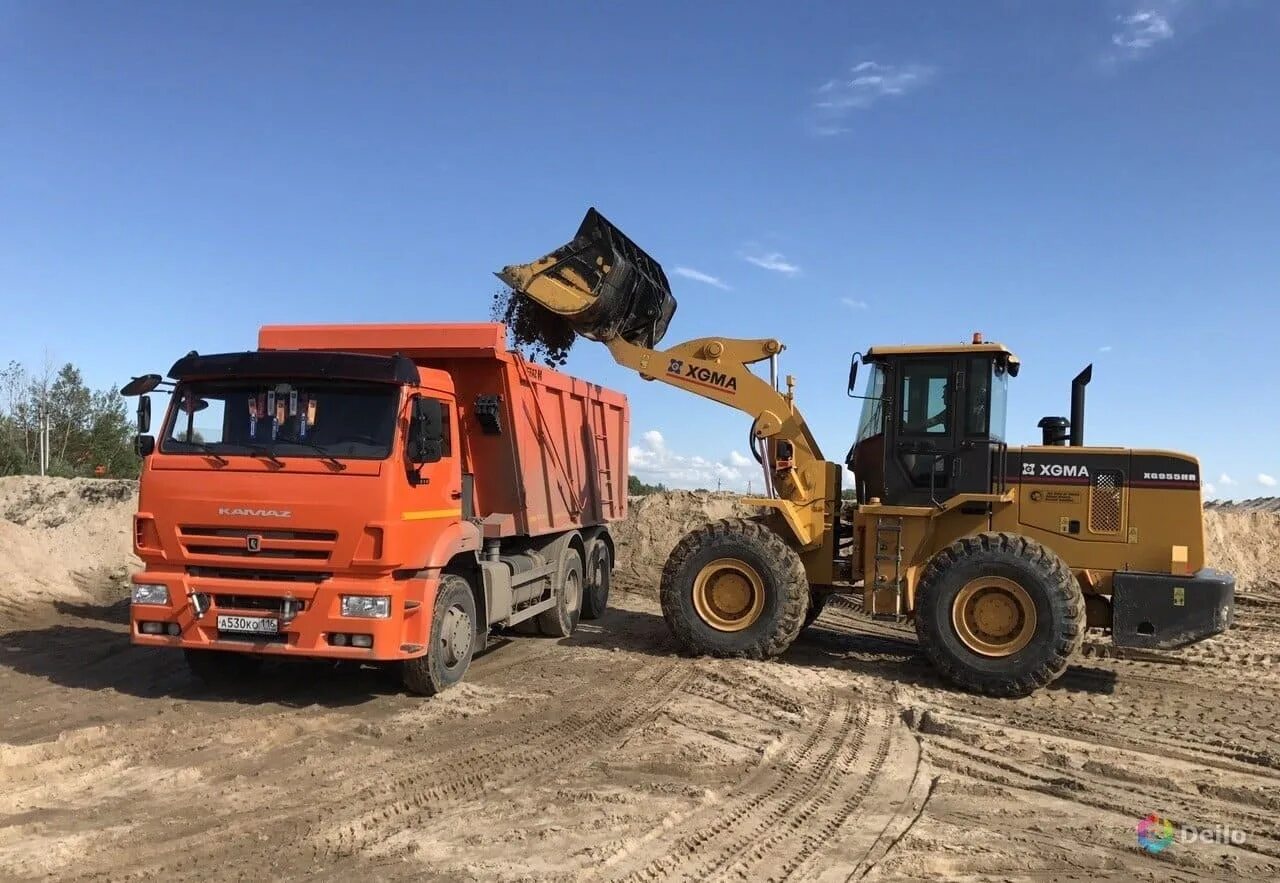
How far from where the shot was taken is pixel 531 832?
476cm

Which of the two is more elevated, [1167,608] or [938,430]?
[938,430]

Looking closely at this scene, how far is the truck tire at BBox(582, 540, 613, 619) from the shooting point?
12.2 meters

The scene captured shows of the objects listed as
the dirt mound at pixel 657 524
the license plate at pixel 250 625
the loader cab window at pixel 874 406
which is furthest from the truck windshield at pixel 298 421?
the dirt mound at pixel 657 524

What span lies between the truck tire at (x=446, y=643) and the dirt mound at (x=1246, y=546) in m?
18.1

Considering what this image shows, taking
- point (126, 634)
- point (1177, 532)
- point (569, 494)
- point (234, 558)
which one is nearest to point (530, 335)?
point (569, 494)

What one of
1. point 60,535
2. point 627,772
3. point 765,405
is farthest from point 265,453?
point 60,535

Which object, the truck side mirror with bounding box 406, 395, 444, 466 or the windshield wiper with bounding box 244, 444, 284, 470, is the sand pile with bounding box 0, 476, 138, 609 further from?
the truck side mirror with bounding box 406, 395, 444, 466

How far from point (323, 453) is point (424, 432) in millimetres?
778

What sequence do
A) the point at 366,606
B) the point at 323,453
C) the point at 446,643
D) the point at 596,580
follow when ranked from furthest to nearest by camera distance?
the point at 596,580 → the point at 446,643 → the point at 323,453 → the point at 366,606

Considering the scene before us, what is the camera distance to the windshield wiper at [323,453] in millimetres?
7020

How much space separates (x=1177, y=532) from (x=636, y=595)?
958cm

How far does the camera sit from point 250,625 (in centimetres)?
697

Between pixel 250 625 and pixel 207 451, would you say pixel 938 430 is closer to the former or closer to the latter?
pixel 250 625

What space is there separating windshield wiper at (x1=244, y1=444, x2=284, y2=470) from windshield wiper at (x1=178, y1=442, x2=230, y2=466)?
20 centimetres
